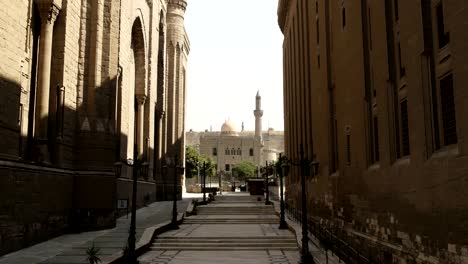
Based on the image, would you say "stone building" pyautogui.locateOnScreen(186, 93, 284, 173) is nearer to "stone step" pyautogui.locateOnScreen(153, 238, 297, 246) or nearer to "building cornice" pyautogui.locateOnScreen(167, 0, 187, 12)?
"building cornice" pyautogui.locateOnScreen(167, 0, 187, 12)

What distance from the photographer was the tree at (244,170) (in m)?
114

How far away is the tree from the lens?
373 ft

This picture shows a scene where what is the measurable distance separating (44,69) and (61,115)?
1.82 m

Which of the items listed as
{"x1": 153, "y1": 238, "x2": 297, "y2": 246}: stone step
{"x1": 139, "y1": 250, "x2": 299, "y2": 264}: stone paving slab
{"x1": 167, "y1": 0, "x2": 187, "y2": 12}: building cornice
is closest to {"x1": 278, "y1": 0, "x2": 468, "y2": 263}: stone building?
{"x1": 153, "y1": 238, "x2": 297, "y2": 246}: stone step

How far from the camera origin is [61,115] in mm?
18328

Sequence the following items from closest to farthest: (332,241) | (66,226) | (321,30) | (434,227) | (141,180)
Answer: (434,227) < (332,241) < (66,226) < (321,30) < (141,180)

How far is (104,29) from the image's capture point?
21.4 meters

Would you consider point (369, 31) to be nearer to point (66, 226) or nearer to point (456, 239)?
point (456, 239)

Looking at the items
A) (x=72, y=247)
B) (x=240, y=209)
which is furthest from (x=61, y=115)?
(x=240, y=209)

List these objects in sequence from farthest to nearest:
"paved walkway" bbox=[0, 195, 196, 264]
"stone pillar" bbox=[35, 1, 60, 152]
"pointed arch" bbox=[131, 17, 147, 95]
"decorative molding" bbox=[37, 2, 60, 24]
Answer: "pointed arch" bbox=[131, 17, 147, 95] < "decorative molding" bbox=[37, 2, 60, 24] < "stone pillar" bbox=[35, 1, 60, 152] < "paved walkway" bbox=[0, 195, 196, 264]

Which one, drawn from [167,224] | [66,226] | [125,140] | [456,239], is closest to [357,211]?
[456,239]

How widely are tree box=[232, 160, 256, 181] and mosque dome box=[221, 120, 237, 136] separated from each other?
11072 mm

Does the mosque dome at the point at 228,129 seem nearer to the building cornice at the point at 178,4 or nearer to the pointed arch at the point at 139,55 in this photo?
the building cornice at the point at 178,4

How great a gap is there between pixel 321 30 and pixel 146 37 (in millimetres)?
13141
